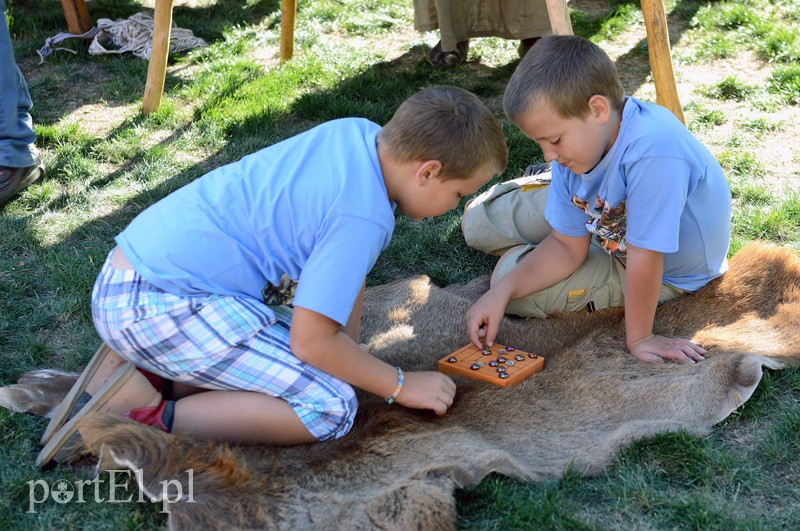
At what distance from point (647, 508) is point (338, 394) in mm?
701

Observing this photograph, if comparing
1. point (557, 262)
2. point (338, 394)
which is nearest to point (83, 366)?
point (338, 394)

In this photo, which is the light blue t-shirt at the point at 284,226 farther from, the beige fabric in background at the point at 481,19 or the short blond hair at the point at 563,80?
the beige fabric in background at the point at 481,19

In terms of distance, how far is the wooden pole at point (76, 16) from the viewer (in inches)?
181

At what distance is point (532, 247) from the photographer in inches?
103

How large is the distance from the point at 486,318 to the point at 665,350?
0.49 m

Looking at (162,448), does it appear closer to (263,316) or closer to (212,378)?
(212,378)

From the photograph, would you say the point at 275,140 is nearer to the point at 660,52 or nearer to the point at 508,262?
the point at 508,262

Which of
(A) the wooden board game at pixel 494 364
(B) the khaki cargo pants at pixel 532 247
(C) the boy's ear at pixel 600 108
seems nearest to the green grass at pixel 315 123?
(B) the khaki cargo pants at pixel 532 247

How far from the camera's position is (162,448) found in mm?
1686

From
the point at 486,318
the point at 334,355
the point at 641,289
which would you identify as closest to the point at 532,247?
the point at 486,318

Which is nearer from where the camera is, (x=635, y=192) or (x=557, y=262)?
(x=635, y=192)

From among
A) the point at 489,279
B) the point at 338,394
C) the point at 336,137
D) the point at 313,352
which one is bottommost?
the point at 489,279

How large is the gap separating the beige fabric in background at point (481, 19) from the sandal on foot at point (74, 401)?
9.10 ft

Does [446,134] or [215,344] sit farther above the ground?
[446,134]
